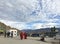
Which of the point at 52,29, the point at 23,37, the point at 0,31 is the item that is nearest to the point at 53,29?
the point at 52,29

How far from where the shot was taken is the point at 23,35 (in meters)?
39.0

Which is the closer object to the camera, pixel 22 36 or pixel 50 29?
pixel 22 36

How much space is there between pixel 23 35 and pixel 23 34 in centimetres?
21

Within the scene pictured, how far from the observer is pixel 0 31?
8888 centimetres

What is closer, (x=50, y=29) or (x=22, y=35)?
(x=22, y=35)

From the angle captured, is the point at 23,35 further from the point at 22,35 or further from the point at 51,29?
the point at 51,29

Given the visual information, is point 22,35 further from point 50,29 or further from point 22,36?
point 50,29

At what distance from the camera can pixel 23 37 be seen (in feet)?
130

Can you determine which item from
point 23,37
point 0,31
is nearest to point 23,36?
point 23,37

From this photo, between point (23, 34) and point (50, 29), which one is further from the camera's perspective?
point (50, 29)

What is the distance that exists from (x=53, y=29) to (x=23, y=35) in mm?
52146

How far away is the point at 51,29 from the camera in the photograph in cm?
9194

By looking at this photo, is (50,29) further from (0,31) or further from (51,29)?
(0,31)

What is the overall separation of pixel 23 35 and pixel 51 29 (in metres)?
53.9
